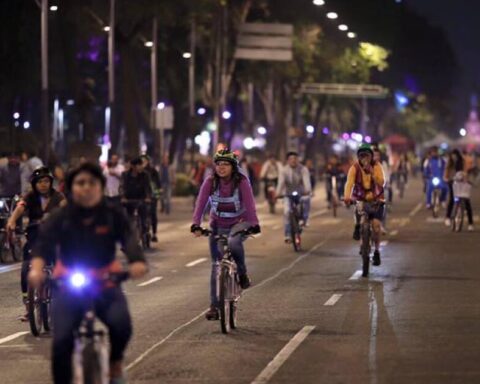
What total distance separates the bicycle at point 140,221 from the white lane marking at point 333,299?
913cm

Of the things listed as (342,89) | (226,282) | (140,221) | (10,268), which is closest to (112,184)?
(140,221)

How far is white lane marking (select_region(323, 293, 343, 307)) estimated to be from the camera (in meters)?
17.5

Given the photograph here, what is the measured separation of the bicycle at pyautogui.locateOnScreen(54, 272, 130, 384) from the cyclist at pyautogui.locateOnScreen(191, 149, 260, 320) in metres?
5.65

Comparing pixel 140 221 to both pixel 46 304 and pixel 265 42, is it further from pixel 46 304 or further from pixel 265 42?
pixel 265 42

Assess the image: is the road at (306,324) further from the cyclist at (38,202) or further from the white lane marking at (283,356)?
the cyclist at (38,202)

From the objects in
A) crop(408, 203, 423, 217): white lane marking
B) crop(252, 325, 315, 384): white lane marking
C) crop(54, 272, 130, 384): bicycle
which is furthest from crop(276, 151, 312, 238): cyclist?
crop(54, 272, 130, 384): bicycle

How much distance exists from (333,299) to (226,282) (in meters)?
3.41

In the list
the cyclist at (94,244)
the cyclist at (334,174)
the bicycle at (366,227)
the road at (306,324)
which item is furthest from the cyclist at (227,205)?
the cyclist at (334,174)

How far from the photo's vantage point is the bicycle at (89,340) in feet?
29.7

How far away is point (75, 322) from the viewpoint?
931 centimetres

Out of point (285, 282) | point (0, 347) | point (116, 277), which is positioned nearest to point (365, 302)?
point (285, 282)

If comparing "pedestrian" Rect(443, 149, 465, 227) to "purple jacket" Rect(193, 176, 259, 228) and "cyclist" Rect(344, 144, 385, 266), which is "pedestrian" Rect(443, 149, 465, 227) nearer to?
"cyclist" Rect(344, 144, 385, 266)

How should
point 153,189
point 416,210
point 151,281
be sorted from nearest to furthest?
point 151,281 < point 153,189 < point 416,210

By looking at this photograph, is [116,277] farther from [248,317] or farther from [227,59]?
[227,59]
